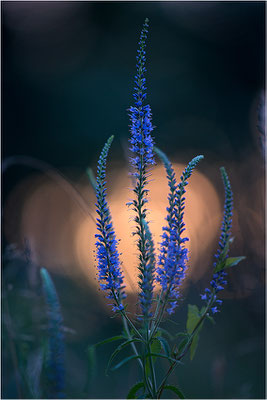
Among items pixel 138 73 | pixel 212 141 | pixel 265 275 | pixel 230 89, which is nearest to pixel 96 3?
pixel 230 89

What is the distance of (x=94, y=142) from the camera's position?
43.0 feet

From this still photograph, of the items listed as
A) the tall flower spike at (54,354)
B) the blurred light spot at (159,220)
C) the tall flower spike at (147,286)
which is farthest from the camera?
the tall flower spike at (54,354)

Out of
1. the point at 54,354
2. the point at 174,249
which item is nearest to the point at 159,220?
the point at 174,249

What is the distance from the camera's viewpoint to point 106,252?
1704 millimetres

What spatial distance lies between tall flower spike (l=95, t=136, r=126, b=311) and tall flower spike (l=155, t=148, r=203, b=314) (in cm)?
19

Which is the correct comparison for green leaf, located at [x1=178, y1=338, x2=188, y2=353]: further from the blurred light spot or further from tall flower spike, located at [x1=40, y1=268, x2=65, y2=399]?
tall flower spike, located at [x1=40, y1=268, x2=65, y2=399]

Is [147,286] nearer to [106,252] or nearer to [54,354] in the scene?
[106,252]

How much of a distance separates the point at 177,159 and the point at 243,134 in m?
2.12

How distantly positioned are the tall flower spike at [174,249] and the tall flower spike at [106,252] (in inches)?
7.4

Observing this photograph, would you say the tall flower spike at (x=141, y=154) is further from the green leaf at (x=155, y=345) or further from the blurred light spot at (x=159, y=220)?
the green leaf at (x=155, y=345)

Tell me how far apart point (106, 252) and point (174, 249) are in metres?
0.28

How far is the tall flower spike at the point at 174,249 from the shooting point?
1.72 m

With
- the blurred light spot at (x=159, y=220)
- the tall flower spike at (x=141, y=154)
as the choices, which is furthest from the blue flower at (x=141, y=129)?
the blurred light spot at (x=159, y=220)

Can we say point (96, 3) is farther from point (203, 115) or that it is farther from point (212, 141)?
point (212, 141)
